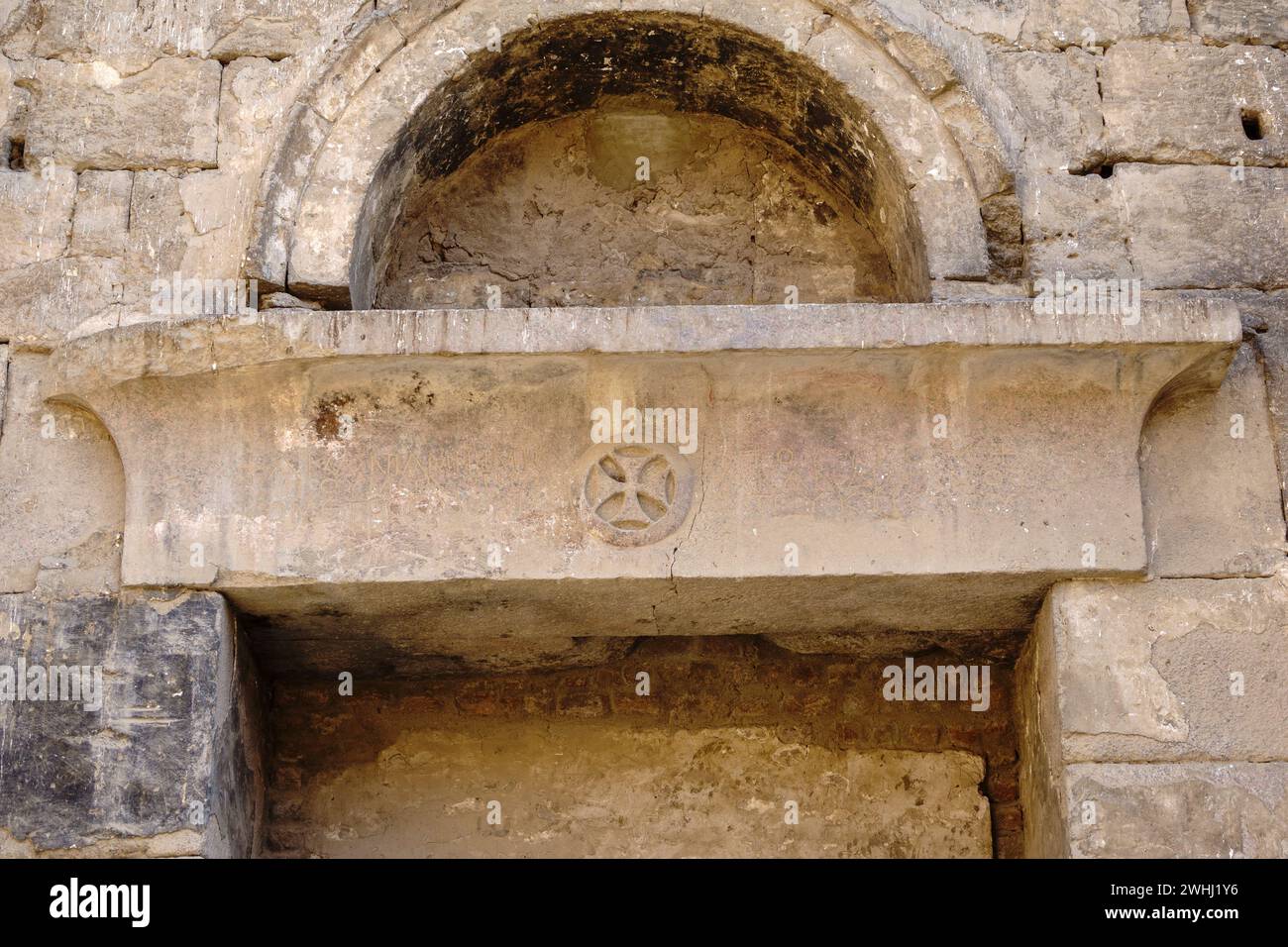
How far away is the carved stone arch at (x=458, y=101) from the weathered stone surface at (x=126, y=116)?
1.12 feet

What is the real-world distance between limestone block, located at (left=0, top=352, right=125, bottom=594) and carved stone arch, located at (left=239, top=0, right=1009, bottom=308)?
680 millimetres

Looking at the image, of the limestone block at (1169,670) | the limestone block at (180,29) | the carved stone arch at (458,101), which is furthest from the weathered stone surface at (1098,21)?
the limestone block at (180,29)

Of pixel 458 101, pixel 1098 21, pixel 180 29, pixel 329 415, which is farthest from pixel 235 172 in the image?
pixel 1098 21

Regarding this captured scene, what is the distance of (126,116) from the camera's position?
5043mm

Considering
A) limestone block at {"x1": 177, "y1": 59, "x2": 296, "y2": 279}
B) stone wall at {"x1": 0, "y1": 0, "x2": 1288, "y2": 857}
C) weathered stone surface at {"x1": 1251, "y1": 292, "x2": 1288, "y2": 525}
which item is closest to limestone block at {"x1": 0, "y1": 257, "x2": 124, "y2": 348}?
stone wall at {"x1": 0, "y1": 0, "x2": 1288, "y2": 857}

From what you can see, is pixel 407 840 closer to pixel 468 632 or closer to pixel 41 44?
pixel 468 632

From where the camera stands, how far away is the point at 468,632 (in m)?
4.79

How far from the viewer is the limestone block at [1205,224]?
485 centimetres

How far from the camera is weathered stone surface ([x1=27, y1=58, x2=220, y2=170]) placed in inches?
197

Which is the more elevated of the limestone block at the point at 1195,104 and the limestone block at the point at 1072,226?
the limestone block at the point at 1195,104

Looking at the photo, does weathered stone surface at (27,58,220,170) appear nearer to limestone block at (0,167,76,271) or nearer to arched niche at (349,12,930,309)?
limestone block at (0,167,76,271)

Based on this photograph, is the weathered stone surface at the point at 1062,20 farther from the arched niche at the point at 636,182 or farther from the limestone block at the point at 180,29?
the limestone block at the point at 180,29

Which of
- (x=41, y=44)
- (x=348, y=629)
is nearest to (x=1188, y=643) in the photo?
(x=348, y=629)
